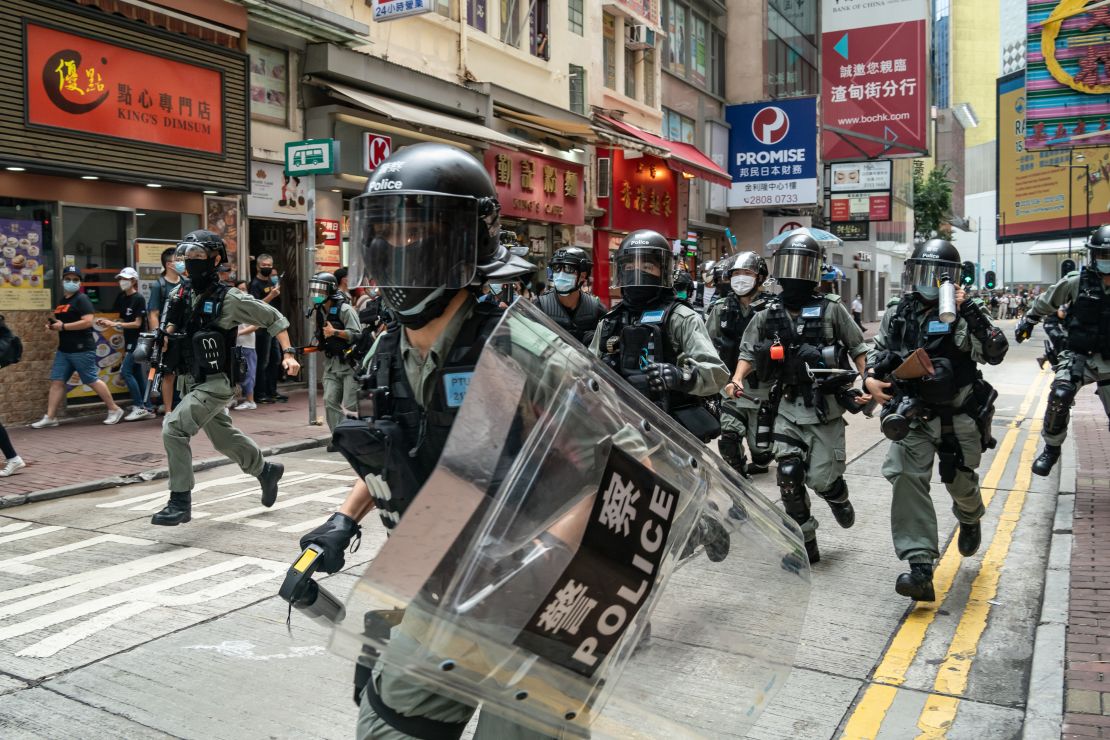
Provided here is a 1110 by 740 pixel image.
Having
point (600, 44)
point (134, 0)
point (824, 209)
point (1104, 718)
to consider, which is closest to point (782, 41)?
point (824, 209)

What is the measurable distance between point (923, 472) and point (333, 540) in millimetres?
3790

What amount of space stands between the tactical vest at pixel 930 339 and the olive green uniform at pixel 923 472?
24 millimetres

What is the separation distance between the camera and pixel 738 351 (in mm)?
8273

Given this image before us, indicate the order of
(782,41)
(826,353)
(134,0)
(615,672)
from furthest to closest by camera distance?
(782,41)
(134,0)
(826,353)
(615,672)

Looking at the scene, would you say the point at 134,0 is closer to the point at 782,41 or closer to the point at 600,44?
the point at 600,44

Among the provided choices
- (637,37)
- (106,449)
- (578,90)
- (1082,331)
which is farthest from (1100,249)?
(637,37)

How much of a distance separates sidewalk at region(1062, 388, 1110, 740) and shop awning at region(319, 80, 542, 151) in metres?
10.4

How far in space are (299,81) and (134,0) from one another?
3212 mm

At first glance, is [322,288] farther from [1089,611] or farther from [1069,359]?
[1089,611]

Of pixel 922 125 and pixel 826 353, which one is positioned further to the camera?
pixel 922 125

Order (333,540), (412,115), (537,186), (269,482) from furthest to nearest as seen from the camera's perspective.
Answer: (537,186)
(412,115)
(269,482)
(333,540)

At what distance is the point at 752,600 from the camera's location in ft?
6.53

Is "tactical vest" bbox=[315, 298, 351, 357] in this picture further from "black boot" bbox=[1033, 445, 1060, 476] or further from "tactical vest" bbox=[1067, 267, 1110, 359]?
"tactical vest" bbox=[1067, 267, 1110, 359]

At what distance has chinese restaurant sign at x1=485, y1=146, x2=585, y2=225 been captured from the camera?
772 inches
